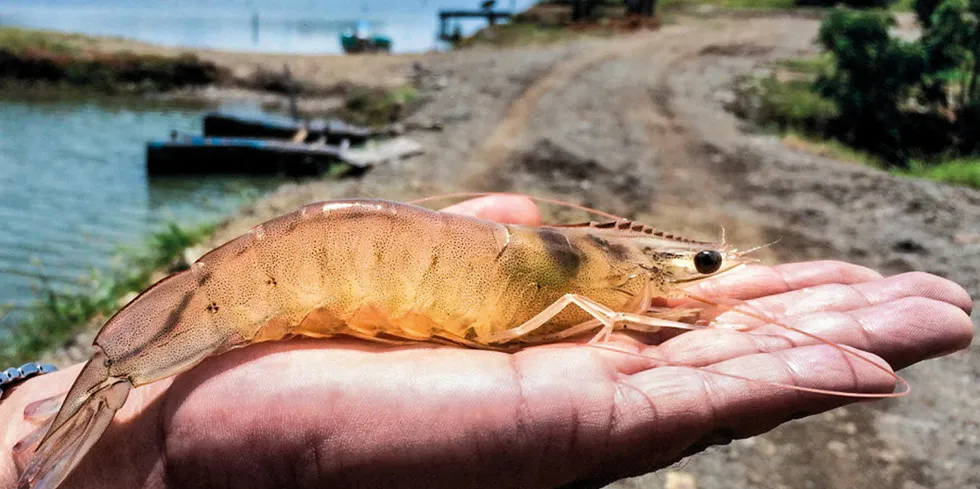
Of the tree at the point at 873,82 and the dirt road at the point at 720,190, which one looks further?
the tree at the point at 873,82

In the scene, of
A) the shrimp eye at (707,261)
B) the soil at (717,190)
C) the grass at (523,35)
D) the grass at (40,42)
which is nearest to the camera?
the shrimp eye at (707,261)

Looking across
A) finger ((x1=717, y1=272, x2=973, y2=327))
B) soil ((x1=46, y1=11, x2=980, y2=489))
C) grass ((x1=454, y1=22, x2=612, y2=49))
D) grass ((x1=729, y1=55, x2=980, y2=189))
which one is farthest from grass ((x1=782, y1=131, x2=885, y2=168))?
grass ((x1=454, y1=22, x2=612, y2=49))

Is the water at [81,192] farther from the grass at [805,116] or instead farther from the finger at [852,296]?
the grass at [805,116]

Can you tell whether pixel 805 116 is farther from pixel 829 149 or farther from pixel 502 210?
pixel 502 210

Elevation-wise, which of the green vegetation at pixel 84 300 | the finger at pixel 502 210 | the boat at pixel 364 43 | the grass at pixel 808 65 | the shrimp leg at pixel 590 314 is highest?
the boat at pixel 364 43

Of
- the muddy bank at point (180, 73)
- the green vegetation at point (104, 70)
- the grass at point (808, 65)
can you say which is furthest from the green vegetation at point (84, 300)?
the green vegetation at point (104, 70)

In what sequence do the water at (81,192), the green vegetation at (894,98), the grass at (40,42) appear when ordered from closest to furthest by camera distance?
1. the water at (81,192)
2. the green vegetation at (894,98)
3. the grass at (40,42)

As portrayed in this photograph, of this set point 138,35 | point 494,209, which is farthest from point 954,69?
point 138,35

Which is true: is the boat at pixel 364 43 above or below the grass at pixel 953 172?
above
